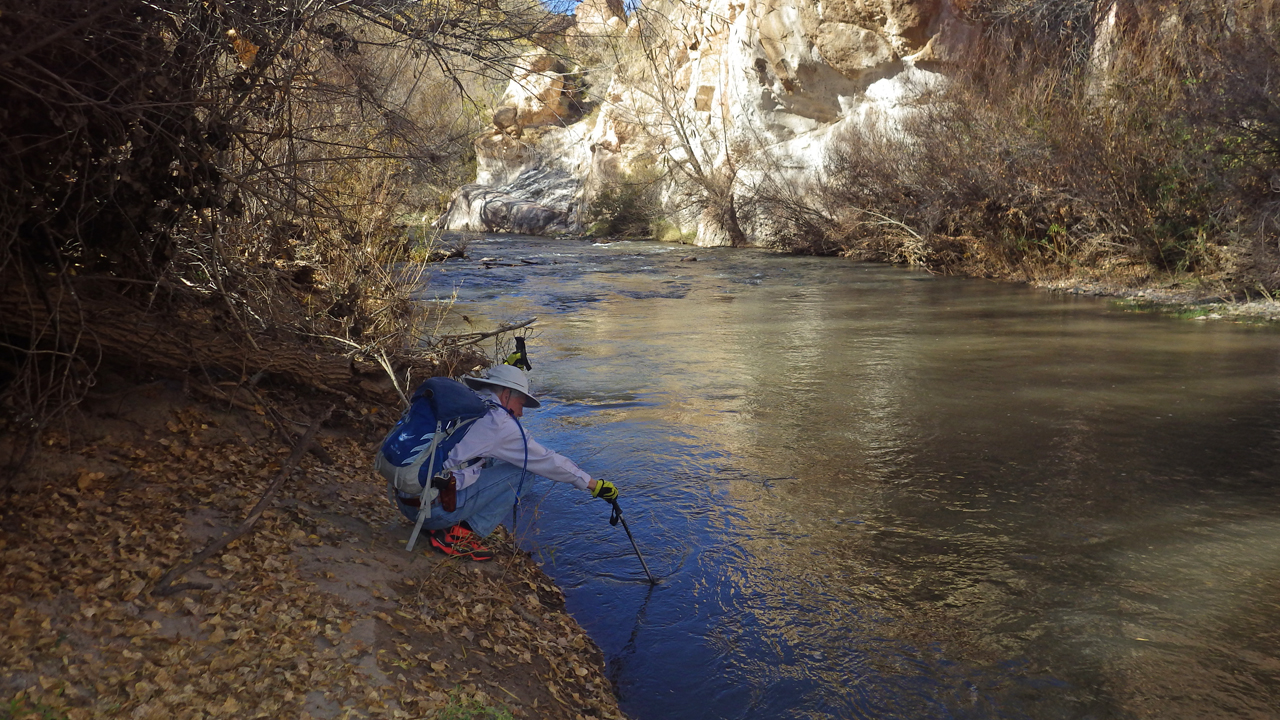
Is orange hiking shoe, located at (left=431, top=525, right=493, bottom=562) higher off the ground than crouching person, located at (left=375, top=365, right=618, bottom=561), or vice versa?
crouching person, located at (left=375, top=365, right=618, bottom=561)

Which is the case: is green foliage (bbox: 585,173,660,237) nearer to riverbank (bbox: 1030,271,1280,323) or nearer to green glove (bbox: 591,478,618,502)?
riverbank (bbox: 1030,271,1280,323)

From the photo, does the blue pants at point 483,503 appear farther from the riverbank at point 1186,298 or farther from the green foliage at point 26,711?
the riverbank at point 1186,298

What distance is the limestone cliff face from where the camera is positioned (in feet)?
93.0

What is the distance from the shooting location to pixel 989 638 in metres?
5.34

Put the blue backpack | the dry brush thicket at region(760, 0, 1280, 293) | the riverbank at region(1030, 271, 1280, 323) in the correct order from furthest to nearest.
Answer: the riverbank at region(1030, 271, 1280, 323) → the dry brush thicket at region(760, 0, 1280, 293) → the blue backpack

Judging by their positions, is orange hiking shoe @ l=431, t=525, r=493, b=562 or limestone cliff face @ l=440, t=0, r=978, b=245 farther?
limestone cliff face @ l=440, t=0, r=978, b=245

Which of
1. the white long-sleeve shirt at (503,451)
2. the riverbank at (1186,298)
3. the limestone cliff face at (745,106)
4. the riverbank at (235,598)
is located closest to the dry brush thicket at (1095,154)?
the riverbank at (1186,298)

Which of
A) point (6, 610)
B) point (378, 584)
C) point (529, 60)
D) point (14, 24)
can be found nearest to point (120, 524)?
point (6, 610)

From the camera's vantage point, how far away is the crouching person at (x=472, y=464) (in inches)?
208

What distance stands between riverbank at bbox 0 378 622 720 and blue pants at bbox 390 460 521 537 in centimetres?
22

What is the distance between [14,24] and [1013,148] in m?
19.4

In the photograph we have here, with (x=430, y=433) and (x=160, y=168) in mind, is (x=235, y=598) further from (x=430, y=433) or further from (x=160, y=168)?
(x=160, y=168)

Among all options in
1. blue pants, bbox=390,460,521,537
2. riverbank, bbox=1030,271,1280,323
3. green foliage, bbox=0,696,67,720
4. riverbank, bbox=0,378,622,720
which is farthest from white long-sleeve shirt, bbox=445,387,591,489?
riverbank, bbox=1030,271,1280,323

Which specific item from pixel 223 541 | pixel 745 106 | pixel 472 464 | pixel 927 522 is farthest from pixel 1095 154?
pixel 223 541
